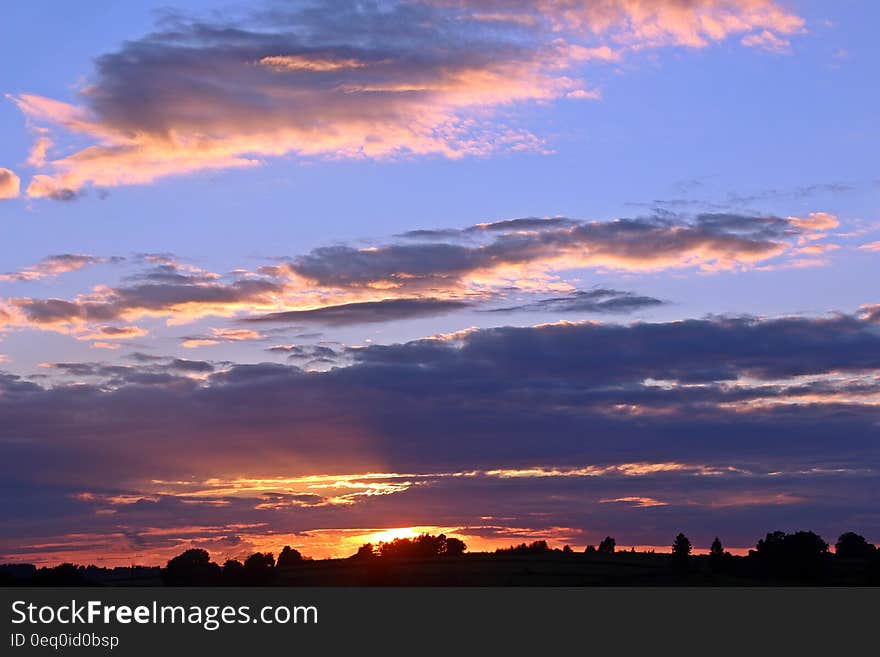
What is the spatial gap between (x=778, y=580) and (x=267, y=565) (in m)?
88.8

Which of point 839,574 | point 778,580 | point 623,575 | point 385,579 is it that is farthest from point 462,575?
point 839,574

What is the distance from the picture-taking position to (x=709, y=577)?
625 feet

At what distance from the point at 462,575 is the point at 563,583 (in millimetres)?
17555

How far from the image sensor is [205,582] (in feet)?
625
